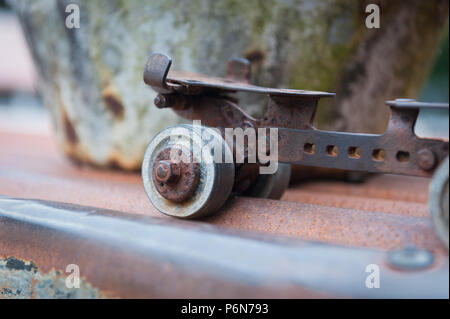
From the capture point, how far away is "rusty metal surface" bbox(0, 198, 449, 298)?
0.79 meters

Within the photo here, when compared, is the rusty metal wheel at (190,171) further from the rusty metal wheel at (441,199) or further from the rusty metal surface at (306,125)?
the rusty metal wheel at (441,199)

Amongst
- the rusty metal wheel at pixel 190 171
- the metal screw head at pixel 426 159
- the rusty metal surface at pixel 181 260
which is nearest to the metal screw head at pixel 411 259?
the rusty metal surface at pixel 181 260

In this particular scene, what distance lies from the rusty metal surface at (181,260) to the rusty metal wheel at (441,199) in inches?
2.2

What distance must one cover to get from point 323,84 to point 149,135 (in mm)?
652

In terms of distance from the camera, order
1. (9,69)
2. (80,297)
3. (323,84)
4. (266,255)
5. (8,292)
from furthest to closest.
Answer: (9,69) < (323,84) < (8,292) < (80,297) < (266,255)

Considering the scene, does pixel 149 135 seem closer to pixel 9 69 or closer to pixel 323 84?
pixel 323 84

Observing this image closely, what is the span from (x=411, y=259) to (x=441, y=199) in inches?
4.4

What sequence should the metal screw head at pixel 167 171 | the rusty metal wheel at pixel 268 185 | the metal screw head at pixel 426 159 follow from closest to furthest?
the metal screw head at pixel 426 159 < the metal screw head at pixel 167 171 < the rusty metal wheel at pixel 268 185

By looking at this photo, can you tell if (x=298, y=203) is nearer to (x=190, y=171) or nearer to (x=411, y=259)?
(x=190, y=171)

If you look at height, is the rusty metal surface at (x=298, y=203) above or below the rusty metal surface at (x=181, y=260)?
above

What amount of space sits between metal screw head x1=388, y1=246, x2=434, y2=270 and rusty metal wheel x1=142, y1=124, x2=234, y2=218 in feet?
1.28

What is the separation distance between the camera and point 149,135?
1.79m

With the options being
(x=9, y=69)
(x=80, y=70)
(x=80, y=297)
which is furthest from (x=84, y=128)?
(x=9, y=69)

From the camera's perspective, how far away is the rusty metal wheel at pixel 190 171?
104 cm
